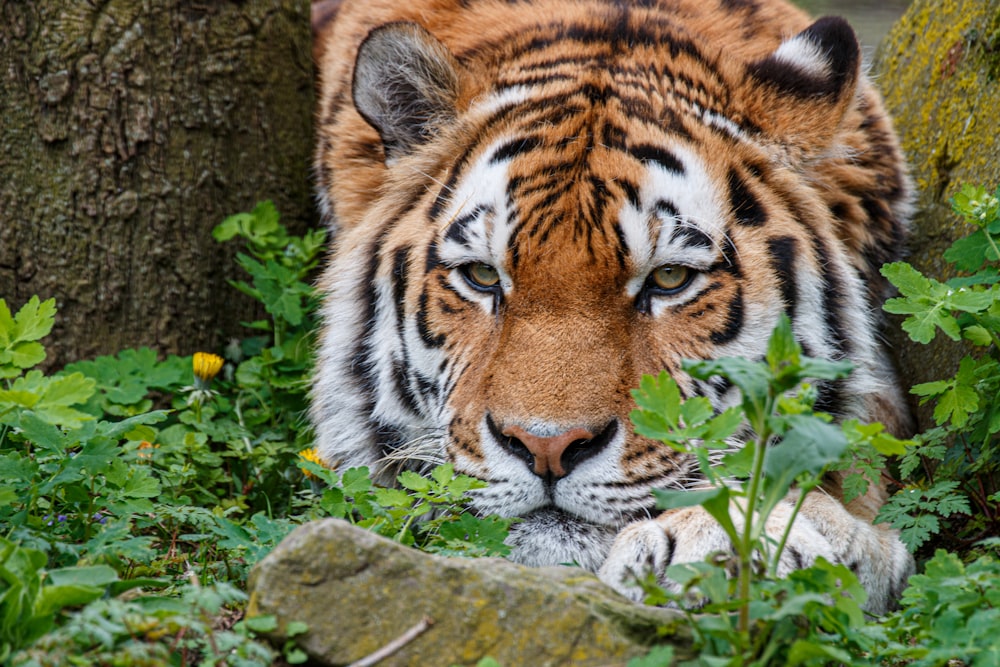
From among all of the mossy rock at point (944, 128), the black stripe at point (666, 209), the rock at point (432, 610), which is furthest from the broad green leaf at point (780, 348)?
the mossy rock at point (944, 128)

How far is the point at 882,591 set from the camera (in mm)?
2283

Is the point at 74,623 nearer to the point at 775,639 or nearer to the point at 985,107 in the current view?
the point at 775,639

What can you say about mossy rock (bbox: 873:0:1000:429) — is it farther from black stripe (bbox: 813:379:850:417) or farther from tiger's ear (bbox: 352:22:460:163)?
tiger's ear (bbox: 352:22:460:163)

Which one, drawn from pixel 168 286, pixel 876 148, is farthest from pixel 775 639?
pixel 168 286

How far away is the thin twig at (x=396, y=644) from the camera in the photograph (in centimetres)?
150

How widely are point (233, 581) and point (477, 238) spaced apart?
37.8 inches

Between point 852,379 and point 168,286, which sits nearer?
point 852,379

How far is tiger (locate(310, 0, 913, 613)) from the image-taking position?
7.29 feet

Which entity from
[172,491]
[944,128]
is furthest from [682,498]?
[944,128]

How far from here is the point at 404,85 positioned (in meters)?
2.73

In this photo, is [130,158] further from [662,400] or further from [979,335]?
[979,335]

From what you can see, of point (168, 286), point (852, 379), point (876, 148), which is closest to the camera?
point (852, 379)

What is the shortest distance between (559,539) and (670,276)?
25.6 inches

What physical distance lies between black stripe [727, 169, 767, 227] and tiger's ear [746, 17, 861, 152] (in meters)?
0.18
